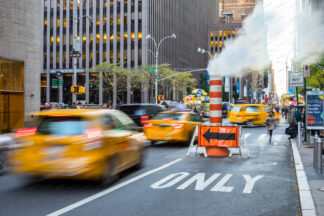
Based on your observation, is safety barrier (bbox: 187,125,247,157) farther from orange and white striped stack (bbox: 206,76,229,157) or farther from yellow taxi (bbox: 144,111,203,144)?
yellow taxi (bbox: 144,111,203,144)

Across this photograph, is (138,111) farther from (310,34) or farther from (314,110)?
(310,34)

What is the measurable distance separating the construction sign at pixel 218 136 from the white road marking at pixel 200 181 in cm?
280

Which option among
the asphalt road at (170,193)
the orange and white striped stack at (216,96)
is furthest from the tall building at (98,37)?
the asphalt road at (170,193)

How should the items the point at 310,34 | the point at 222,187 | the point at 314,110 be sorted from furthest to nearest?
the point at 314,110 < the point at 222,187 < the point at 310,34

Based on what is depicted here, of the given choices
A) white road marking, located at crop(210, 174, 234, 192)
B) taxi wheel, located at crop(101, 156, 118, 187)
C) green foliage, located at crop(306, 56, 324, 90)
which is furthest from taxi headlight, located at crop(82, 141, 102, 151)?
green foliage, located at crop(306, 56, 324, 90)

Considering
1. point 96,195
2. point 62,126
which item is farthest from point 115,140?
point 96,195

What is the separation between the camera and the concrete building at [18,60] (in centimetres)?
1908

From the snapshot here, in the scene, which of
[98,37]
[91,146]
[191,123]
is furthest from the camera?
[98,37]

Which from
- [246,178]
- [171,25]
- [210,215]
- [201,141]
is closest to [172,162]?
[201,141]

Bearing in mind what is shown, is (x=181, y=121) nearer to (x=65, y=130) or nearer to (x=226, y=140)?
(x=226, y=140)

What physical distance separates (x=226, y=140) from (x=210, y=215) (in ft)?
20.2

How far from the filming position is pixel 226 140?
11602 millimetres

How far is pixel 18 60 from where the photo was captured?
65.7 feet

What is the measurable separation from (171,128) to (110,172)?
7007 mm
